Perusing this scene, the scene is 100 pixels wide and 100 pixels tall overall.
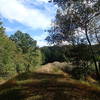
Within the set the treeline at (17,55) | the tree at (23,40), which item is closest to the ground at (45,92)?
the treeline at (17,55)

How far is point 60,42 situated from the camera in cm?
2333

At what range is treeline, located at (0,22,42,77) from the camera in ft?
178

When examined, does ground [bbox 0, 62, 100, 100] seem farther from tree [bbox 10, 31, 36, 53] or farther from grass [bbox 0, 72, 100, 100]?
tree [bbox 10, 31, 36, 53]

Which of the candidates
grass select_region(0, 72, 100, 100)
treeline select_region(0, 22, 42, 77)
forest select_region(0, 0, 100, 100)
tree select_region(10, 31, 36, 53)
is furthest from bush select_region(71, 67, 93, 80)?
tree select_region(10, 31, 36, 53)

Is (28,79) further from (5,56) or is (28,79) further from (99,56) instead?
(5,56)

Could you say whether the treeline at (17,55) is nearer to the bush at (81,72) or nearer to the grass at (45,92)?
the bush at (81,72)

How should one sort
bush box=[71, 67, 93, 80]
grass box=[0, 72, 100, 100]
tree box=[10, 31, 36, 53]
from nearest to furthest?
1. grass box=[0, 72, 100, 100]
2. bush box=[71, 67, 93, 80]
3. tree box=[10, 31, 36, 53]

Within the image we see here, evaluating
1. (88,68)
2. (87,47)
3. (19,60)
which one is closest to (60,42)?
(87,47)

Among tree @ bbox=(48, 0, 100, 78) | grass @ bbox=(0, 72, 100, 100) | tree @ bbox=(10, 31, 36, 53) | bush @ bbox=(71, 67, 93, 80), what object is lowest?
grass @ bbox=(0, 72, 100, 100)

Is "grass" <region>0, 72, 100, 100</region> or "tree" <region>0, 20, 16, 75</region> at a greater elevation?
"tree" <region>0, 20, 16, 75</region>

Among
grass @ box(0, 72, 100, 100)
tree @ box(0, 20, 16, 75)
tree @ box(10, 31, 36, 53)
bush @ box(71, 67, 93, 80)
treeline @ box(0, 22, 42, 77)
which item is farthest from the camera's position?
tree @ box(10, 31, 36, 53)

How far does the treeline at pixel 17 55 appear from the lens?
54.2 m

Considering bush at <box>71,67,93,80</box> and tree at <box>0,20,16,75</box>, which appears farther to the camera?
tree at <box>0,20,16,75</box>

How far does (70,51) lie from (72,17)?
6362 millimetres
